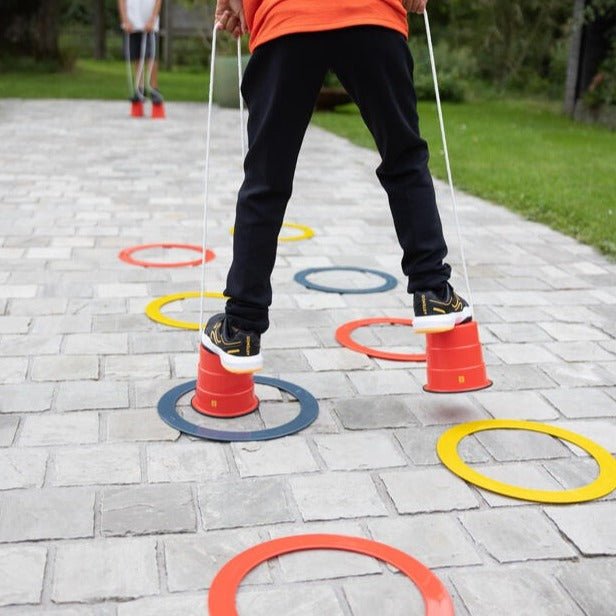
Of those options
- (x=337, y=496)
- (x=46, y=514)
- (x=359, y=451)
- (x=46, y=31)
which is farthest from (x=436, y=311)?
(x=46, y=31)

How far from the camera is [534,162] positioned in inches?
376

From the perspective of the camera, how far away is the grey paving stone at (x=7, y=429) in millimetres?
2852

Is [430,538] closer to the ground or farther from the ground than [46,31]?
closer to the ground

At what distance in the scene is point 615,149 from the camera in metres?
10.9

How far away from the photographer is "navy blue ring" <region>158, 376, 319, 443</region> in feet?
9.57

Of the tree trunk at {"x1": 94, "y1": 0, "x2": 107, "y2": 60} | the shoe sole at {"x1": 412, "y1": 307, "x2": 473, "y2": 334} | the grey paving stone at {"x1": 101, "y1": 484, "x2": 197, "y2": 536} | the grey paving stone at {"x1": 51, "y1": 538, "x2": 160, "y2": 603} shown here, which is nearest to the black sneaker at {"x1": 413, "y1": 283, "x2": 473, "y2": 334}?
the shoe sole at {"x1": 412, "y1": 307, "x2": 473, "y2": 334}

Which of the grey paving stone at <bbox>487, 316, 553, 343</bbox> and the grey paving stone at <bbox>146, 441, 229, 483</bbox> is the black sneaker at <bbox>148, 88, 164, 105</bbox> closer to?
the grey paving stone at <bbox>487, 316, 553, 343</bbox>

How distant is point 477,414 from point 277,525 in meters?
1.04

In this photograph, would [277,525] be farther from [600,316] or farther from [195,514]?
[600,316]

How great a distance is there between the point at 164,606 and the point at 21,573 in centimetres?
36

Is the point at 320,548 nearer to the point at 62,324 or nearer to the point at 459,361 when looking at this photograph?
the point at 459,361

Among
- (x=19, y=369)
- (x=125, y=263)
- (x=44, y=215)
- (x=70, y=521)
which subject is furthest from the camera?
(x=44, y=215)

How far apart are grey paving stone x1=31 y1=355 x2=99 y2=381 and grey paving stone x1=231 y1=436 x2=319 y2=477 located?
0.88 m

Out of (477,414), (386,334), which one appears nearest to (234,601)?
(477,414)
